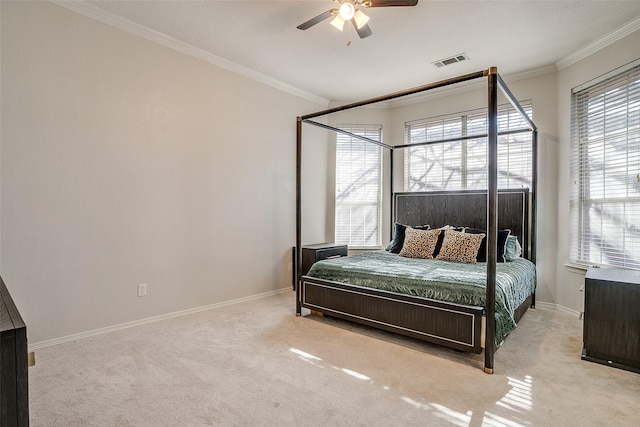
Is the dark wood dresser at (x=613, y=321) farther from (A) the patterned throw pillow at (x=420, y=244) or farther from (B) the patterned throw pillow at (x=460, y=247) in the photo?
(A) the patterned throw pillow at (x=420, y=244)

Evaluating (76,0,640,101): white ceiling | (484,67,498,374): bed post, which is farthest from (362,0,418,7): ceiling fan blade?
(484,67,498,374): bed post

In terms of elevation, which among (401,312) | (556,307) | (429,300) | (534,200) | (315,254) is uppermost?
(534,200)

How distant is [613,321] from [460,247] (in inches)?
57.4

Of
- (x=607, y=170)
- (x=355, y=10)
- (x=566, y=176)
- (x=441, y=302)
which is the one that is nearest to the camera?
(x=355, y=10)

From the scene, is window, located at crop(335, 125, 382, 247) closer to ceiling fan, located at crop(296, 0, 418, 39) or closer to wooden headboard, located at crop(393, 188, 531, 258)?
wooden headboard, located at crop(393, 188, 531, 258)

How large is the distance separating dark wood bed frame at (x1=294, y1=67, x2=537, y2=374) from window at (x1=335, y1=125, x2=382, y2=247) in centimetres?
39

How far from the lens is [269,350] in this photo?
2.60 meters

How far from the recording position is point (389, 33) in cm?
314

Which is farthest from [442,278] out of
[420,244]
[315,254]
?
[315,254]

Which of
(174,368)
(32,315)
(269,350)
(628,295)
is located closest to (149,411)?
(174,368)

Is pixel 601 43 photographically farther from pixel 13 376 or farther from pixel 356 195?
pixel 13 376

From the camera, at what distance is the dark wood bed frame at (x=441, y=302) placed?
7.45ft

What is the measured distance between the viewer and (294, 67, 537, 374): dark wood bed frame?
2270mm

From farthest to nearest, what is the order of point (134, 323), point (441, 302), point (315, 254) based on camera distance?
point (315, 254), point (134, 323), point (441, 302)
